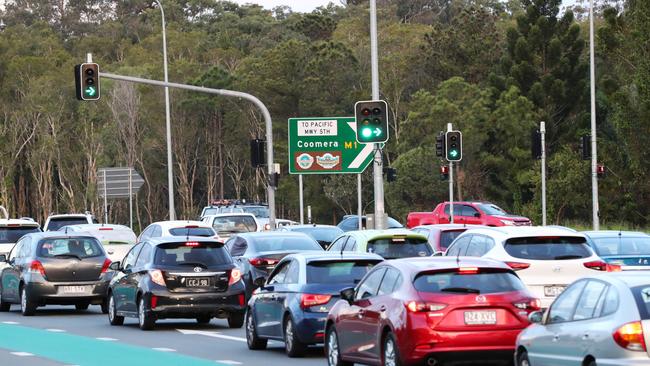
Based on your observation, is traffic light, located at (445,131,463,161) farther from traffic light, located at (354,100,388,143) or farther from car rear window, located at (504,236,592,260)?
car rear window, located at (504,236,592,260)

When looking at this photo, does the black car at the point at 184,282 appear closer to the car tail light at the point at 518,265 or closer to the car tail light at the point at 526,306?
the car tail light at the point at 518,265

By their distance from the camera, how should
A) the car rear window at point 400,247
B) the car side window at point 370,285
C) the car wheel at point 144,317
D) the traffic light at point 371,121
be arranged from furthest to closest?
the traffic light at point 371,121, the car rear window at point 400,247, the car wheel at point 144,317, the car side window at point 370,285

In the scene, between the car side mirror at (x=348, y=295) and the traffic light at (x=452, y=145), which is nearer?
the car side mirror at (x=348, y=295)

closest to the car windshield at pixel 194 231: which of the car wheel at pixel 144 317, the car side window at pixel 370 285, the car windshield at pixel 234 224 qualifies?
the car windshield at pixel 234 224

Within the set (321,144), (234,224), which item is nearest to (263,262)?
(321,144)

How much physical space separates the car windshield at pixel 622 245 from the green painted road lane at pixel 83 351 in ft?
25.0

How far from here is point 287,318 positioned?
20359mm

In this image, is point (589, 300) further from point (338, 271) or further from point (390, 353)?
point (338, 271)

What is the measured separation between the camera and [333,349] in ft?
59.3

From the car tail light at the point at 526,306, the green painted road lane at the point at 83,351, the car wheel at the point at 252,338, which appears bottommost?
the green painted road lane at the point at 83,351

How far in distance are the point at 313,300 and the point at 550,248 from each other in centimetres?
365

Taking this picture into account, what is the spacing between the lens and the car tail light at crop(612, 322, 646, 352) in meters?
12.1

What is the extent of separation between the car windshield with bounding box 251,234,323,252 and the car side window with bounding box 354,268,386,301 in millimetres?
12055

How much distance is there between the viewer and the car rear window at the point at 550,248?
2130cm
